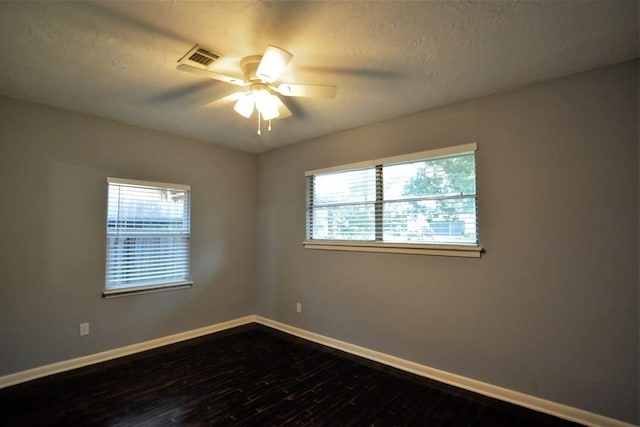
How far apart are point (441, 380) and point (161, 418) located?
2.30 metres

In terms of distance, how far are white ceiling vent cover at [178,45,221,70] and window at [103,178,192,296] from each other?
204cm

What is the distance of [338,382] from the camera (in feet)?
9.23

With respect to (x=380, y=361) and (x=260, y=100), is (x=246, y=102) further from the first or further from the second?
(x=380, y=361)

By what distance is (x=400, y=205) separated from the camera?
10.5ft

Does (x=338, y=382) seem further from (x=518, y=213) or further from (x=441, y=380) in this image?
(x=518, y=213)

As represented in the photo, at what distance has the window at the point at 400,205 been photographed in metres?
2.84

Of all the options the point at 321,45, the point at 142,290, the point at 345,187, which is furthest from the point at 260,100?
the point at 142,290

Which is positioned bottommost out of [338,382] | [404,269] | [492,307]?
[338,382]

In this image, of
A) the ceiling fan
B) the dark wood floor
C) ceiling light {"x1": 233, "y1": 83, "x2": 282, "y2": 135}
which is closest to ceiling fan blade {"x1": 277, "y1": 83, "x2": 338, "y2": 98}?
the ceiling fan

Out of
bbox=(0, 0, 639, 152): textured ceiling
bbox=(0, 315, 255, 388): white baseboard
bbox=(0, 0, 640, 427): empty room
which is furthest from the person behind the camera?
bbox=(0, 315, 255, 388): white baseboard

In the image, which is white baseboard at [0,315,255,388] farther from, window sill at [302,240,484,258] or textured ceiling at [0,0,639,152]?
textured ceiling at [0,0,639,152]

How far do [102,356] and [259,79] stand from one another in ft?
10.4

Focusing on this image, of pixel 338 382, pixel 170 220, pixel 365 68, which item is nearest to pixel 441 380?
pixel 338 382

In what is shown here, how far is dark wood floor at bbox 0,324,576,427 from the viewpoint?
226cm
